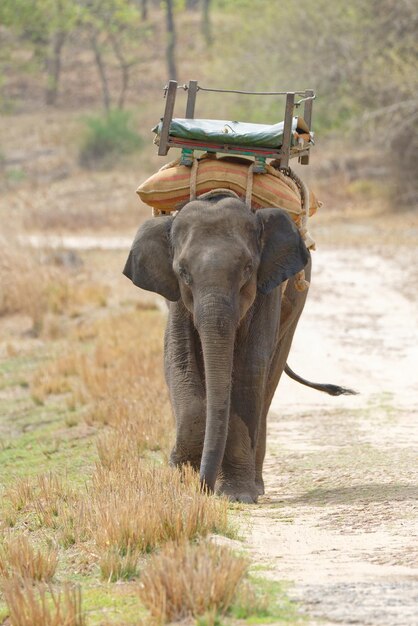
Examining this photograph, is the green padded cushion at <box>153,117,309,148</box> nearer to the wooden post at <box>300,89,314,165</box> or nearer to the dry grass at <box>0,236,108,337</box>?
the wooden post at <box>300,89,314,165</box>

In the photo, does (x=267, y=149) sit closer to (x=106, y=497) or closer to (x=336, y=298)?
(x=106, y=497)

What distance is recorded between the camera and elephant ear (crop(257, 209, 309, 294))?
→ 26.1ft

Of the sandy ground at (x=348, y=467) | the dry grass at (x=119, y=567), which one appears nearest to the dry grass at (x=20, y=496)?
the sandy ground at (x=348, y=467)

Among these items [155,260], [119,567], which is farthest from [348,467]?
[119,567]

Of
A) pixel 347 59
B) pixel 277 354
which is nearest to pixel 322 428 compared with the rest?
pixel 277 354

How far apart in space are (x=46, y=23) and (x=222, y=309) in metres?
44.3

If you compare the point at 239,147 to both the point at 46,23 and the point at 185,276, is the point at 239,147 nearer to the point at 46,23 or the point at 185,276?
the point at 185,276

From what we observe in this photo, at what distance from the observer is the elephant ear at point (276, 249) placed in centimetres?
795

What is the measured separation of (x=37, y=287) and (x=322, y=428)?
10.2 m

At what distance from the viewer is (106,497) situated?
22.1ft

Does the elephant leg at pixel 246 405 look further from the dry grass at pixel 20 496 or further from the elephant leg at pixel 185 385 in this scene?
the dry grass at pixel 20 496

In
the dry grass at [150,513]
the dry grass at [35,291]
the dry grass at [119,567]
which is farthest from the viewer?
the dry grass at [35,291]

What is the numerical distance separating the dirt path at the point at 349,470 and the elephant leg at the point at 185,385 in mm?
614

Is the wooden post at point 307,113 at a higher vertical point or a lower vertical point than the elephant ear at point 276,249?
higher
